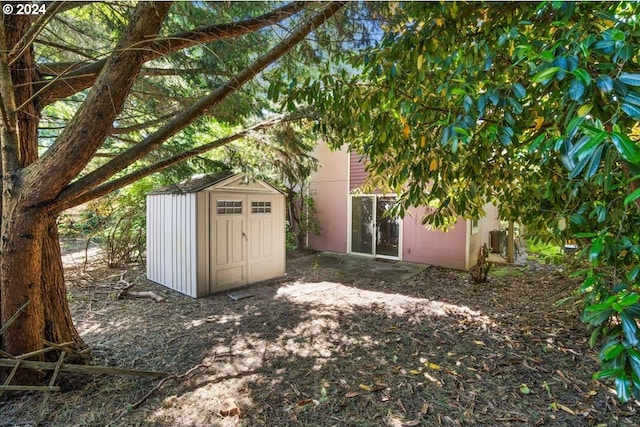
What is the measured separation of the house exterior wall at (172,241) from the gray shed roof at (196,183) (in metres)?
0.10

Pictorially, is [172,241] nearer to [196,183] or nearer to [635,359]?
[196,183]

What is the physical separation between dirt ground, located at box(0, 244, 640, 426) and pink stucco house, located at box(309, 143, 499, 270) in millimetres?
2297

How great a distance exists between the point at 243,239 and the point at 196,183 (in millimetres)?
1421

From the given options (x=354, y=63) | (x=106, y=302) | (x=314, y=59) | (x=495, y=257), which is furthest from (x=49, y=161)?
(x=495, y=257)

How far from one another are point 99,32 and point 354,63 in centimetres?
375

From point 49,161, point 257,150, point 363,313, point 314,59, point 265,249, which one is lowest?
point 363,313

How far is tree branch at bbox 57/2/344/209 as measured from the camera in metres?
2.41

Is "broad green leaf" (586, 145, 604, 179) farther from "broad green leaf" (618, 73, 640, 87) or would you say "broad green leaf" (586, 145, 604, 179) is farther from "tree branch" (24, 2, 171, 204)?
"tree branch" (24, 2, 171, 204)

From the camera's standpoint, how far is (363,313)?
4.60 m

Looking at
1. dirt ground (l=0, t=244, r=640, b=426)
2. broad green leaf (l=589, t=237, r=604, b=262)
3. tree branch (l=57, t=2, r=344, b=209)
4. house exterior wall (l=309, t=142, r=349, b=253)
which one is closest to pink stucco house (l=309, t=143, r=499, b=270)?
house exterior wall (l=309, t=142, r=349, b=253)

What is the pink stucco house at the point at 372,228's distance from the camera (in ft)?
25.7

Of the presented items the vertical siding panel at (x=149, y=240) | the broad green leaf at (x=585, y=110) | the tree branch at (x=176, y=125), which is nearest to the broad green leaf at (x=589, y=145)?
the broad green leaf at (x=585, y=110)

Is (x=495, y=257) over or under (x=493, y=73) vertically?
under

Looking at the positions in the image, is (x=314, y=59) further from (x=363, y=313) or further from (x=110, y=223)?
(x=110, y=223)
